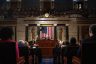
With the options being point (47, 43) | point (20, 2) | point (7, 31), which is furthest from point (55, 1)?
point (7, 31)

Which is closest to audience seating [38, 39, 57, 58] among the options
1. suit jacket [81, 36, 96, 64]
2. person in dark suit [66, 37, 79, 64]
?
person in dark suit [66, 37, 79, 64]

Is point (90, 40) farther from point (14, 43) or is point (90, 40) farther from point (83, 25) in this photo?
point (83, 25)

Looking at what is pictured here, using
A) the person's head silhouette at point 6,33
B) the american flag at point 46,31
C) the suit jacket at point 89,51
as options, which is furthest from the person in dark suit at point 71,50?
the american flag at point 46,31

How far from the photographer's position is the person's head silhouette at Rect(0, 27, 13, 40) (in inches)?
236

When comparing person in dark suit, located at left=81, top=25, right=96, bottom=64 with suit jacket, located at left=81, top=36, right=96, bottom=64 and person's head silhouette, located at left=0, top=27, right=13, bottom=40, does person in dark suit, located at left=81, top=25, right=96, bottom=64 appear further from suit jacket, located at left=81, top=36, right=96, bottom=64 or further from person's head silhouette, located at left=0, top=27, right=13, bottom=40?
person's head silhouette, located at left=0, top=27, right=13, bottom=40

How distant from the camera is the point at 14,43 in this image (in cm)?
592

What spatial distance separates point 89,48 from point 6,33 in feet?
5.31

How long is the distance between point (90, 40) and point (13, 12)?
1490cm

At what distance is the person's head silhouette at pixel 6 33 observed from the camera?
6.00m

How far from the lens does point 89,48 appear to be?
5.80 metres

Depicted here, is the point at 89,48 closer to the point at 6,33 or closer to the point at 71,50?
the point at 6,33

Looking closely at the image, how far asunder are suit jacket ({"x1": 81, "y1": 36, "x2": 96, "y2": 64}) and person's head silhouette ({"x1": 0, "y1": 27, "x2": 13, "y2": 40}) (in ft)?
4.63

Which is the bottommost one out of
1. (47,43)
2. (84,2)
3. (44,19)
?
(47,43)

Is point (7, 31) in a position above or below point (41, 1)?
below
